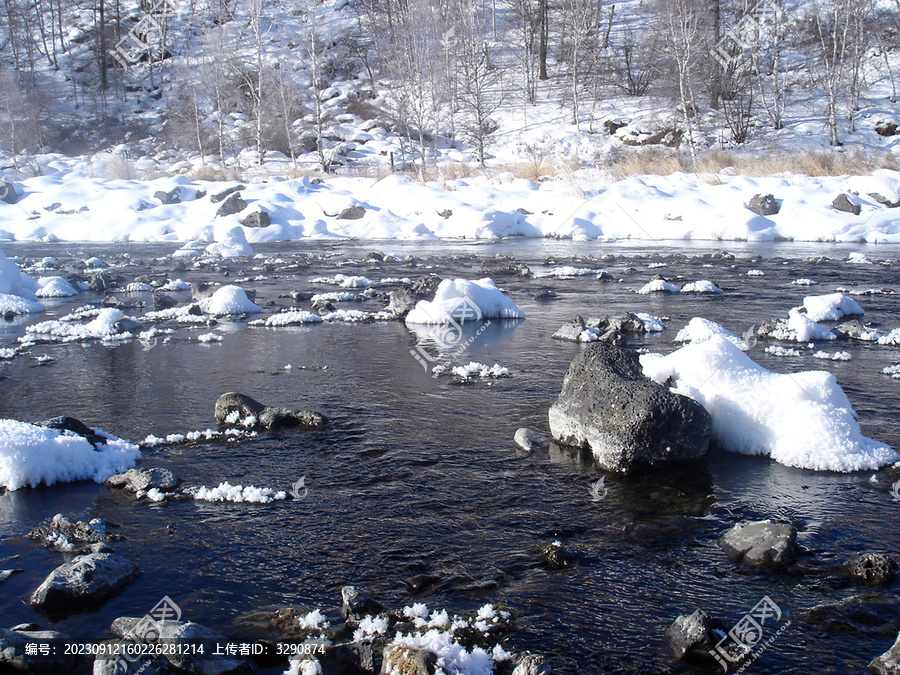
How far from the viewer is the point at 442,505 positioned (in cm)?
442

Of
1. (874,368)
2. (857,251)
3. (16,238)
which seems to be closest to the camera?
(874,368)

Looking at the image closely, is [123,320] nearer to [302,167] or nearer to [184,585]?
[184,585]

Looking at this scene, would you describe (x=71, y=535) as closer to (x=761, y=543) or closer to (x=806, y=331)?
(x=761, y=543)

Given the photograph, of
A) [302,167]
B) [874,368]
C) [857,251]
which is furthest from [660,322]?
[302,167]

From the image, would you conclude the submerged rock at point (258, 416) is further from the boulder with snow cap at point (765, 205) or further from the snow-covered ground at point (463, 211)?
the boulder with snow cap at point (765, 205)

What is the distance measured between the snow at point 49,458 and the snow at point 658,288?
9806mm

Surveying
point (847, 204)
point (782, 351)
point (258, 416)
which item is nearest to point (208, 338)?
point (258, 416)

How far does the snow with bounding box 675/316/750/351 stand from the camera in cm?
819

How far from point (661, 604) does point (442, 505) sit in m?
1.53

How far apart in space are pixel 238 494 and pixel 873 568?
12.4 feet

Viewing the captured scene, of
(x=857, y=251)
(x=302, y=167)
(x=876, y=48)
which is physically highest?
(x=876, y=48)

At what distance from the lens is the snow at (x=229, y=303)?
36.9 feet

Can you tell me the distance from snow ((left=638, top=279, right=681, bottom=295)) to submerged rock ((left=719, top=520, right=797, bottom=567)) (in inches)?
355

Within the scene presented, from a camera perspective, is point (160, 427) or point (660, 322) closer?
point (160, 427)
